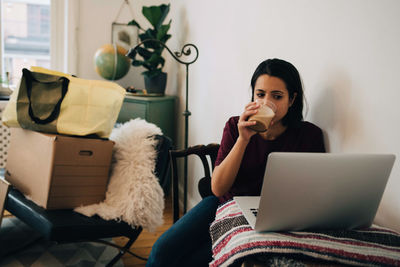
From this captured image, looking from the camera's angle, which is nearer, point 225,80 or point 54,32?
point 225,80

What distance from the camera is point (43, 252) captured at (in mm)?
1970

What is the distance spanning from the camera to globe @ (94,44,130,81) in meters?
2.81

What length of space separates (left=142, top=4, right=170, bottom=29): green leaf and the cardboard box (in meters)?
1.38

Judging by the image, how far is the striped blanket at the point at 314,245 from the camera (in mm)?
699

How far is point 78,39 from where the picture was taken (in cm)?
313

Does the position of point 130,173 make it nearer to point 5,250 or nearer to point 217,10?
point 5,250

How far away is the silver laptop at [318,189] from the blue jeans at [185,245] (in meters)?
0.42

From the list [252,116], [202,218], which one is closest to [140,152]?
[202,218]

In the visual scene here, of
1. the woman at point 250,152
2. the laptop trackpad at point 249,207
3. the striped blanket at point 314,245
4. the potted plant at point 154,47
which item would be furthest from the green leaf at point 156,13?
the striped blanket at point 314,245

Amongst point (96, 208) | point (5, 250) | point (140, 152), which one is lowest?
point (5, 250)

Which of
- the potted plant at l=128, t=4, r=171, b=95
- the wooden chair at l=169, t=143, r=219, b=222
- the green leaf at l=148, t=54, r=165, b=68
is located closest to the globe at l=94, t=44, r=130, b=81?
the potted plant at l=128, t=4, r=171, b=95

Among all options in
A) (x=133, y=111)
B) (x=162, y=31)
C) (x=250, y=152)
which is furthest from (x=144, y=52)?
(x=250, y=152)

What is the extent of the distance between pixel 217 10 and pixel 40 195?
1434 mm

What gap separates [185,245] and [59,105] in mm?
951
